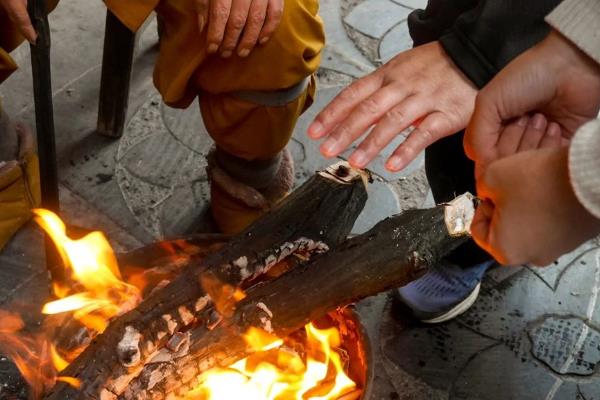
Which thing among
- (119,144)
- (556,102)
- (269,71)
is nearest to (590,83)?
(556,102)

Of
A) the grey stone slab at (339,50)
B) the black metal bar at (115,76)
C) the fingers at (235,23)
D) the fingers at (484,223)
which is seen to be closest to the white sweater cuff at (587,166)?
the fingers at (484,223)

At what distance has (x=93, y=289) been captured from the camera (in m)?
1.26

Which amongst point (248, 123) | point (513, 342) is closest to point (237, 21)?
point (248, 123)

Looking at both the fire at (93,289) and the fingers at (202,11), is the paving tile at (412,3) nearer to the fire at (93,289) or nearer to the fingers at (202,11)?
the fingers at (202,11)

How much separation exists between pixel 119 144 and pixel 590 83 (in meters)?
1.42

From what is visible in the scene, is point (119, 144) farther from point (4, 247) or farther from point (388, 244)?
point (388, 244)

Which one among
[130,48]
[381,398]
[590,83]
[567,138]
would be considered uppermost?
[590,83]

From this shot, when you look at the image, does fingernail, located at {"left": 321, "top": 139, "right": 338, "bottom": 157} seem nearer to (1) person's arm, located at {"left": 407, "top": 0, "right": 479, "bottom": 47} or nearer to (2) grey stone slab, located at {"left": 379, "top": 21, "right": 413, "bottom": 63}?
(1) person's arm, located at {"left": 407, "top": 0, "right": 479, "bottom": 47}

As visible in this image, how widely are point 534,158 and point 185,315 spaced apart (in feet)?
1.94

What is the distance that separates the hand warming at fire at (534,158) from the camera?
0.94 m

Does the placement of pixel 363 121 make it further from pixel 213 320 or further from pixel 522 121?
pixel 213 320

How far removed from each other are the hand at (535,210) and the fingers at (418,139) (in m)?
0.24

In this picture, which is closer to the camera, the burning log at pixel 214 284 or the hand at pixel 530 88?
the burning log at pixel 214 284

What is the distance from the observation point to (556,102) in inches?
51.4
